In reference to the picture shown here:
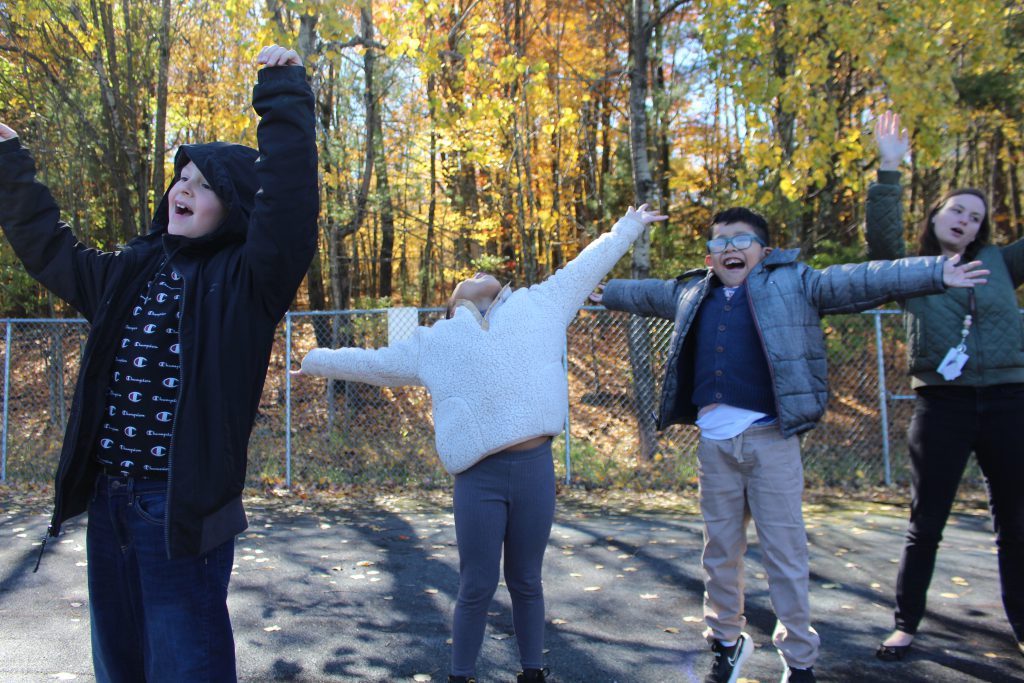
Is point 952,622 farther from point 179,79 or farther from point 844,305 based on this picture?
point 179,79

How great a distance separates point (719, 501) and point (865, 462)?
5.85m

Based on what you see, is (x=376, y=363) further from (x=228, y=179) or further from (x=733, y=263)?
(x=733, y=263)

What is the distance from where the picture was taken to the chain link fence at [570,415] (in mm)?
8422

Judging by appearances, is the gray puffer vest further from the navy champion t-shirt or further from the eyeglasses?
the navy champion t-shirt

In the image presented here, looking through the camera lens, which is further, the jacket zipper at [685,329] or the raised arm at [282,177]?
the jacket zipper at [685,329]

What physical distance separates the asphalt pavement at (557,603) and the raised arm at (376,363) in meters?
1.36

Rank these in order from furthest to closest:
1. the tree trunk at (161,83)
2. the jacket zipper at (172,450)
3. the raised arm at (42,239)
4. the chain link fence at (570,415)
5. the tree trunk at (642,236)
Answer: the tree trunk at (161,83), the tree trunk at (642,236), the chain link fence at (570,415), the raised arm at (42,239), the jacket zipper at (172,450)

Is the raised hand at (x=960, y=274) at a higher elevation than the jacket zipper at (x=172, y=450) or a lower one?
higher

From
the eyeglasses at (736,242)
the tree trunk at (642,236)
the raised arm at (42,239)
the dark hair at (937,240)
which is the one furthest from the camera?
the tree trunk at (642,236)

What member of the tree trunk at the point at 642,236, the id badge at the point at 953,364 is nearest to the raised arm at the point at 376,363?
the id badge at the point at 953,364

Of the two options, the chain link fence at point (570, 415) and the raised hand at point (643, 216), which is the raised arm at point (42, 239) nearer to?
the raised hand at point (643, 216)

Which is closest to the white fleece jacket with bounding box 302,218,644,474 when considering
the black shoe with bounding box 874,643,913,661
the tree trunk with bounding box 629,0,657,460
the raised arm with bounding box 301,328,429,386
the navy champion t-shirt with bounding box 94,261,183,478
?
the raised arm with bounding box 301,328,429,386

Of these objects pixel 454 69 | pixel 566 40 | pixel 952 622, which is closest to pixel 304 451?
pixel 454 69

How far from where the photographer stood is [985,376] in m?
3.65
